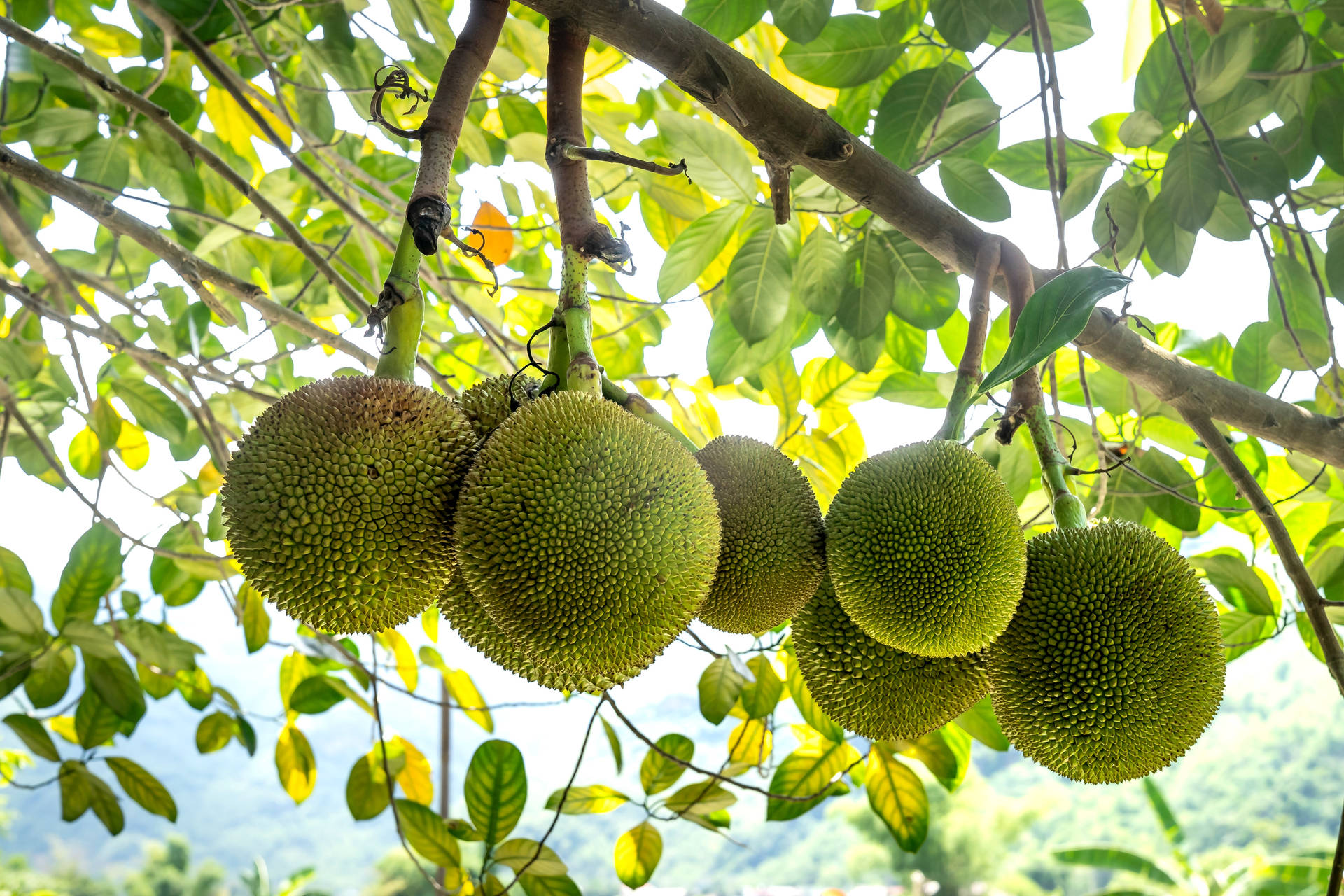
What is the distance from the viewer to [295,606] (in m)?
0.46

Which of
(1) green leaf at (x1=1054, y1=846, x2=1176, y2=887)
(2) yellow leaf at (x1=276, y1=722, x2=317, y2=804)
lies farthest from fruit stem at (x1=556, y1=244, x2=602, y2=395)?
(1) green leaf at (x1=1054, y1=846, x2=1176, y2=887)

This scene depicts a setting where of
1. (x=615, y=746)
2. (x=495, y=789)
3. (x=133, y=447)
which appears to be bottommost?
(x=495, y=789)

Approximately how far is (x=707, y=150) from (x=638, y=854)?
851 millimetres

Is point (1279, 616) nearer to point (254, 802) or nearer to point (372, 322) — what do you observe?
point (372, 322)

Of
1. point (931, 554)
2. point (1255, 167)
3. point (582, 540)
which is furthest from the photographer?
point (1255, 167)

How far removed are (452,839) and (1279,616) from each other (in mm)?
1033

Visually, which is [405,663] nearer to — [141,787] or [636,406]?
[141,787]

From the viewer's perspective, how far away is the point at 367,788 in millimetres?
1242

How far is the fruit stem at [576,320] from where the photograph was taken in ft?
1.63

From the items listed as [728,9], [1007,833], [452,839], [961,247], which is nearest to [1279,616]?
A: [961,247]

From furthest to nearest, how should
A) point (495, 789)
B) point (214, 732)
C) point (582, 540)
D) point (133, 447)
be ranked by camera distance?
point (133, 447) < point (214, 732) < point (495, 789) < point (582, 540)

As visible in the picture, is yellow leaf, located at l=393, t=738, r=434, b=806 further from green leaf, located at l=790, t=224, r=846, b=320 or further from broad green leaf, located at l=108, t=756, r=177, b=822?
green leaf, located at l=790, t=224, r=846, b=320

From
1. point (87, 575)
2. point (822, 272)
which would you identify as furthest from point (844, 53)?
point (87, 575)

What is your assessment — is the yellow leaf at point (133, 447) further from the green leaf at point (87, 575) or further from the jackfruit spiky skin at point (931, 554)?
the jackfruit spiky skin at point (931, 554)
